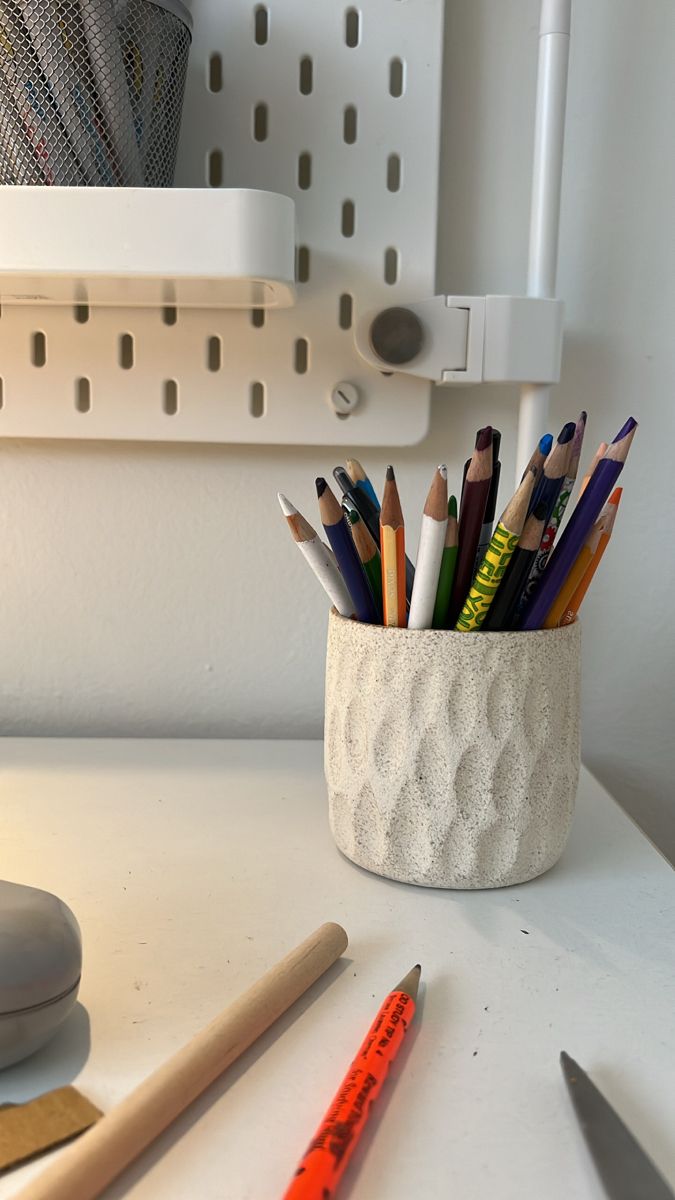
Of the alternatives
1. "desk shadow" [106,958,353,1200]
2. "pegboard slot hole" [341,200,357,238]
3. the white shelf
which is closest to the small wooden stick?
"desk shadow" [106,958,353,1200]

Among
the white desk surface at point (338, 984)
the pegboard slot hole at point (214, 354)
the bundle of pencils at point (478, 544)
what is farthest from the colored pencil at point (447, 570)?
the pegboard slot hole at point (214, 354)

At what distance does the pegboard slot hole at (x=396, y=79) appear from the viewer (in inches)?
19.7

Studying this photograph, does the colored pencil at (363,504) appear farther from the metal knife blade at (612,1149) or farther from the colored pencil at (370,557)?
the metal knife blade at (612,1149)

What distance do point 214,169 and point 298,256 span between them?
6 centimetres

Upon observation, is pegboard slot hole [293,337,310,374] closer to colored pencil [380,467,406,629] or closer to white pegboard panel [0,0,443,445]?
white pegboard panel [0,0,443,445]

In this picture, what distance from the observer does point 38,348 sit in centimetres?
52

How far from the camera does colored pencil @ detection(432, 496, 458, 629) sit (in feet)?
1.16

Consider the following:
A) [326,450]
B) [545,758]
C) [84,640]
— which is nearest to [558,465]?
[545,758]

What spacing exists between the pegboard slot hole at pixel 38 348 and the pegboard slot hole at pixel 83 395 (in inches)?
0.9

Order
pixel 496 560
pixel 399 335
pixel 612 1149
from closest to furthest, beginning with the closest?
pixel 612 1149 → pixel 496 560 → pixel 399 335

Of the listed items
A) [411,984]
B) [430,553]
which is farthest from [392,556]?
[411,984]

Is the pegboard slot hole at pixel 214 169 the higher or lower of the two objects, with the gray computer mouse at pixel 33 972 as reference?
higher

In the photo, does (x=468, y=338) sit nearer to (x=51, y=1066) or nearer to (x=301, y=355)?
(x=301, y=355)

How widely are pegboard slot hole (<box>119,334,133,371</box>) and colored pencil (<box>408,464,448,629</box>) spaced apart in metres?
0.25
